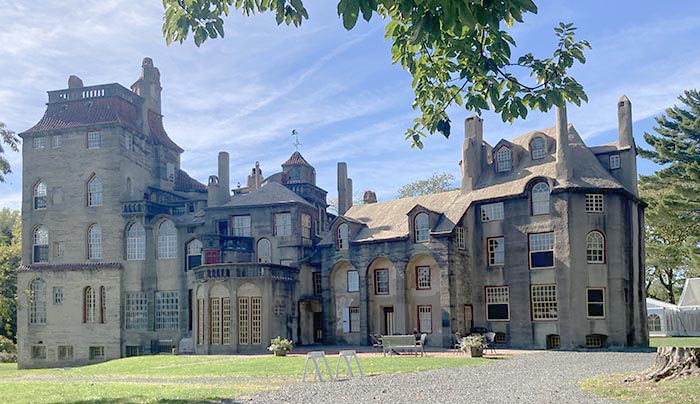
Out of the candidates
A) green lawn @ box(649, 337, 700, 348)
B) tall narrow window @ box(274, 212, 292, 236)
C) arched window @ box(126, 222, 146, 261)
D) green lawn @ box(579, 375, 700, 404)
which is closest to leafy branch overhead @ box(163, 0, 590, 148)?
green lawn @ box(579, 375, 700, 404)

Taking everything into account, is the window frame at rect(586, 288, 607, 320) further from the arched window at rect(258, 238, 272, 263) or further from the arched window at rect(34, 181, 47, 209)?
the arched window at rect(34, 181, 47, 209)

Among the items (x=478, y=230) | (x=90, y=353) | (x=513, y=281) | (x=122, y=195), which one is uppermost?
(x=122, y=195)

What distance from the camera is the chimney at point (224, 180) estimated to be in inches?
1917

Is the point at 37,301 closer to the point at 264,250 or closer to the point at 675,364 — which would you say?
the point at 264,250

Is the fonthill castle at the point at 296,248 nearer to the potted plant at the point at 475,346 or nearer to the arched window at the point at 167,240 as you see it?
the arched window at the point at 167,240

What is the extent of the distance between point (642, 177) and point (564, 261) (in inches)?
560

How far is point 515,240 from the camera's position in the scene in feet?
132

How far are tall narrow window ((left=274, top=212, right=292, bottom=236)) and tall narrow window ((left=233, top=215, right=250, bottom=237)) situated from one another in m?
1.95

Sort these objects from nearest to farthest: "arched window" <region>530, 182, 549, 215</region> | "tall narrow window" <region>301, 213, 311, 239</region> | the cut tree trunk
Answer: the cut tree trunk < "arched window" <region>530, 182, 549, 215</region> < "tall narrow window" <region>301, 213, 311, 239</region>

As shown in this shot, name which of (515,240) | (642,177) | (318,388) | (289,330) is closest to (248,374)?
(318,388)

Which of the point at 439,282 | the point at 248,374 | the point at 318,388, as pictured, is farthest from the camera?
the point at 439,282

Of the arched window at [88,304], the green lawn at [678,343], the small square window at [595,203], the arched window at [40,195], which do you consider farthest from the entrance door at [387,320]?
the arched window at [40,195]

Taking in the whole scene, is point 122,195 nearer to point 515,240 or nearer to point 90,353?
point 90,353

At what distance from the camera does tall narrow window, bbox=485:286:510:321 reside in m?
40.2
